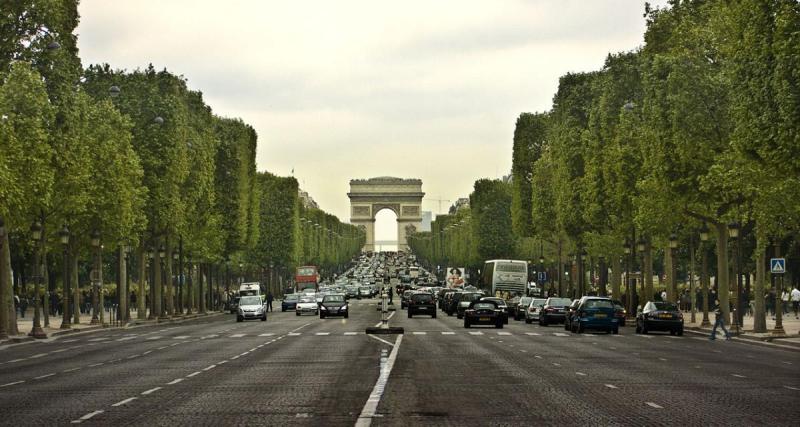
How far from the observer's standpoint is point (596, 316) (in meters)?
58.0

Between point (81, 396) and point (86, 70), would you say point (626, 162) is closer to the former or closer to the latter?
point (86, 70)

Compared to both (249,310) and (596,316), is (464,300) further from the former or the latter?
(596,316)

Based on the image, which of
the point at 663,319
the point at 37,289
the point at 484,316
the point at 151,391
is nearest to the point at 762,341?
the point at 663,319

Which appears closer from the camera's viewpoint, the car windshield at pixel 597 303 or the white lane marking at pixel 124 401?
the white lane marking at pixel 124 401

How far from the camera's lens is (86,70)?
8138cm

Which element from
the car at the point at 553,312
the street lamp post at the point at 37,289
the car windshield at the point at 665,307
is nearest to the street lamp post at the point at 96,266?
the street lamp post at the point at 37,289

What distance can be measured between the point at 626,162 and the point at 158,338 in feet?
90.8

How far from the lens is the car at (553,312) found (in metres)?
69.4

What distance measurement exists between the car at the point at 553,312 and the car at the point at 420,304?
14.7 m

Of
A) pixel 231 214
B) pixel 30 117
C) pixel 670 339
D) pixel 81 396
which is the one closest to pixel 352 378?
pixel 81 396

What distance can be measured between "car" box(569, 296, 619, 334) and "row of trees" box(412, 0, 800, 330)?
17.2 ft

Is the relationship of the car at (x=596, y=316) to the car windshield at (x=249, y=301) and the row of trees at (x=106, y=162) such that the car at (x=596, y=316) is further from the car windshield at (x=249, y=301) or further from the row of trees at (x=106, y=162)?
the car windshield at (x=249, y=301)

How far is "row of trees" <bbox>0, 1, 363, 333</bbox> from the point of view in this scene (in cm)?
5581

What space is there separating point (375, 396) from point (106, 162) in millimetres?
50410
